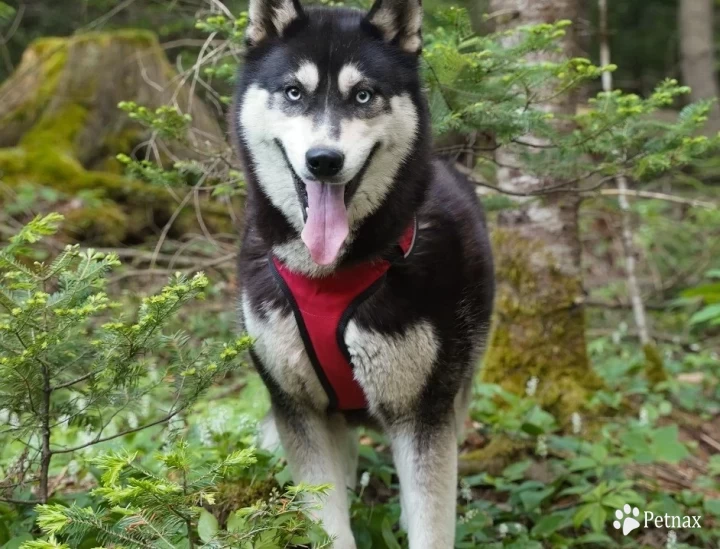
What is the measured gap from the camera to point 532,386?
451 cm

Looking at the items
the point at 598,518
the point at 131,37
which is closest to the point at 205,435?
the point at 598,518

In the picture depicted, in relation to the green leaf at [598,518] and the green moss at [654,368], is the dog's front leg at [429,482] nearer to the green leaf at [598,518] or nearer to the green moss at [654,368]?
the green leaf at [598,518]

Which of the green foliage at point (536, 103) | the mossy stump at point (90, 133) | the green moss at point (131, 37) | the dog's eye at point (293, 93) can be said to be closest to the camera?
the dog's eye at point (293, 93)

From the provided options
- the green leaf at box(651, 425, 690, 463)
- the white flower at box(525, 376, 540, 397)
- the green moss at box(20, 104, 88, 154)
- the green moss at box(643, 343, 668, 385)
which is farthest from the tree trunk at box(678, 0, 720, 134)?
the green moss at box(20, 104, 88, 154)

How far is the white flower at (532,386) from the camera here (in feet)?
14.8

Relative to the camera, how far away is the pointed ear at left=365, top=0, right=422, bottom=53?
2.82 m

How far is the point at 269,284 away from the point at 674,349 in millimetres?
5531

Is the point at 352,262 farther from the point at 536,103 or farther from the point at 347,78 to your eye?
the point at 536,103

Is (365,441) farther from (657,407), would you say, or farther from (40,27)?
(40,27)

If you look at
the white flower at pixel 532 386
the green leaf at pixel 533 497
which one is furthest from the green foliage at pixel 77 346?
the white flower at pixel 532 386

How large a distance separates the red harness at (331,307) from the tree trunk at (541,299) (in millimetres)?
2185

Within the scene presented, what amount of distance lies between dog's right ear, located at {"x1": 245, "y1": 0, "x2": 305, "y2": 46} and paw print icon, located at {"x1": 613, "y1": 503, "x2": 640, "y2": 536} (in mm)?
2819

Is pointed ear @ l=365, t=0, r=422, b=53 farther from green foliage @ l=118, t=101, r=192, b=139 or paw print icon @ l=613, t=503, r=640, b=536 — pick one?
paw print icon @ l=613, t=503, r=640, b=536

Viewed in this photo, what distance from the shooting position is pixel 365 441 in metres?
4.62
